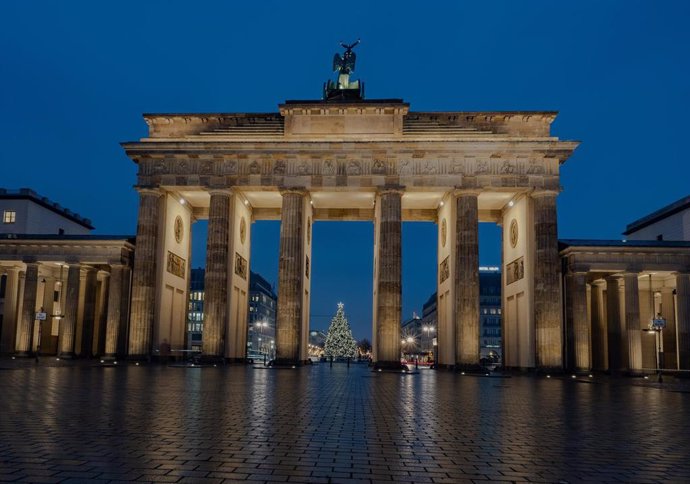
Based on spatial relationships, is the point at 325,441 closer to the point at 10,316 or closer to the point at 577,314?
the point at 577,314

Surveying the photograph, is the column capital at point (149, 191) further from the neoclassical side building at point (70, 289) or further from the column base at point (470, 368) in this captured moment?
the column base at point (470, 368)

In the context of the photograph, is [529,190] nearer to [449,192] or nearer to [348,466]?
[449,192]

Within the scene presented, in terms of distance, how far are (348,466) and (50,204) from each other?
74864 mm

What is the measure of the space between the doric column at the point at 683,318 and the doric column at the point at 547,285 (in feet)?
30.6

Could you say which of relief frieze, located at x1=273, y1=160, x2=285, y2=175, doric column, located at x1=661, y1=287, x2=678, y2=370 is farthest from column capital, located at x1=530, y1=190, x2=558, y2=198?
relief frieze, located at x1=273, y1=160, x2=285, y2=175

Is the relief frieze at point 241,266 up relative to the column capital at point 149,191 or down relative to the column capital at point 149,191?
down

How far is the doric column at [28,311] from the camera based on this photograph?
52156mm

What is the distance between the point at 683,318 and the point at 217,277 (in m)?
36.2

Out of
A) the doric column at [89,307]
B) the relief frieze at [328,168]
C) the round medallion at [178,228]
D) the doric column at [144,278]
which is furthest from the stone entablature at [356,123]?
the doric column at [89,307]

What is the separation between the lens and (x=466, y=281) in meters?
47.3

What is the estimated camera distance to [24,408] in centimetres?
1273

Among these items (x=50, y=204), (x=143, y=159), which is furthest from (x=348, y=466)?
(x=50, y=204)

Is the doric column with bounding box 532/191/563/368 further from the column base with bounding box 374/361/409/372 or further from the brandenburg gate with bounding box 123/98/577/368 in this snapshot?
the column base with bounding box 374/361/409/372

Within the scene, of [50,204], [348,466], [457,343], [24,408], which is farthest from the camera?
[50,204]
